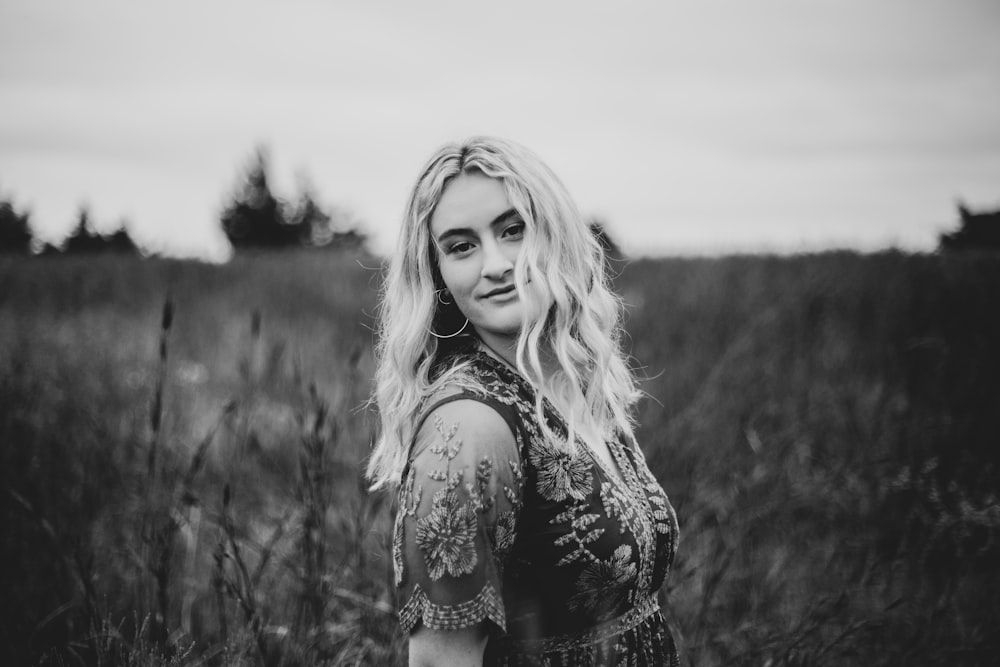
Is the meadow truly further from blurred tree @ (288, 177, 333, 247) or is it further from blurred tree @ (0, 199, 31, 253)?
blurred tree @ (288, 177, 333, 247)

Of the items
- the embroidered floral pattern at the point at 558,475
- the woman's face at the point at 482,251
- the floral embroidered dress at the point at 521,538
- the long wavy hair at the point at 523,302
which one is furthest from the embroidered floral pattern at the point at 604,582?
the woman's face at the point at 482,251

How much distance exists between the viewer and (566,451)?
126 cm

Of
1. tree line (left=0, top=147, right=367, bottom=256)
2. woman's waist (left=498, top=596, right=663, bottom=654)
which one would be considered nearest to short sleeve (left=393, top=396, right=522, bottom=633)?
woman's waist (left=498, top=596, right=663, bottom=654)

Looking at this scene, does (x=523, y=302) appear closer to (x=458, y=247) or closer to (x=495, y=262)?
(x=495, y=262)

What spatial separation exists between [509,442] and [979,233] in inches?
367

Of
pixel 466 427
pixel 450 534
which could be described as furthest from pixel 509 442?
pixel 450 534

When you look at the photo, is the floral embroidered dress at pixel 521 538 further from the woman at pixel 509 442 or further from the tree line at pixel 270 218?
the tree line at pixel 270 218

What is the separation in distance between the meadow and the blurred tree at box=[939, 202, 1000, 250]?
1.01 metres

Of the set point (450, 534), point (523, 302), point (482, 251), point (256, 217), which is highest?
point (256, 217)

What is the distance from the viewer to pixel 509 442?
3.82 ft

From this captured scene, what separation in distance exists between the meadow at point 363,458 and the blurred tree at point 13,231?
310 millimetres

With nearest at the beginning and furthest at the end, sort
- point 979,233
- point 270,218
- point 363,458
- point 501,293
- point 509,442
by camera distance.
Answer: point 509,442 < point 501,293 < point 363,458 < point 979,233 < point 270,218

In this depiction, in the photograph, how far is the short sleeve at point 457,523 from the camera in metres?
1.06

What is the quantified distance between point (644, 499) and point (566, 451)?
0.85ft
